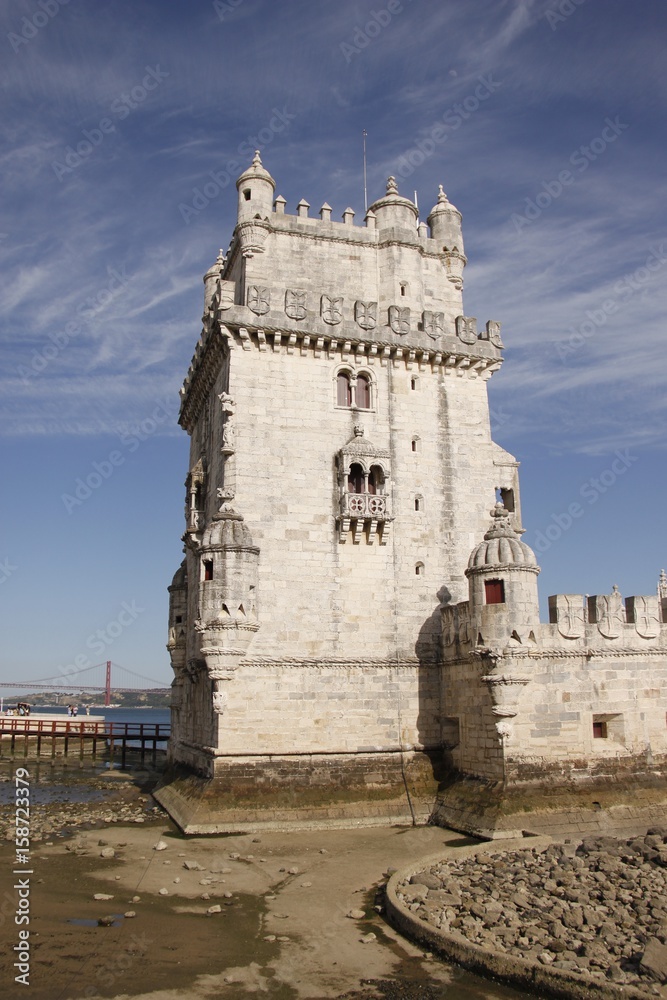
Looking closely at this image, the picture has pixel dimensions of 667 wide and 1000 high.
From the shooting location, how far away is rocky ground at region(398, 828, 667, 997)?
→ 1179 cm

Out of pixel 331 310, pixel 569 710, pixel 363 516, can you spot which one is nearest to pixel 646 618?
pixel 569 710

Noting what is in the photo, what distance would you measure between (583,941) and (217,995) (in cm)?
591

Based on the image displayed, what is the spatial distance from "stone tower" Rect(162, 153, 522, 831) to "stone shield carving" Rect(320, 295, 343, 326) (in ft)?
0.15

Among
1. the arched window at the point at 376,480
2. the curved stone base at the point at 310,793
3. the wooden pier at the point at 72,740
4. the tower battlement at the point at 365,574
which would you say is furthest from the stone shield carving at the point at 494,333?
the wooden pier at the point at 72,740

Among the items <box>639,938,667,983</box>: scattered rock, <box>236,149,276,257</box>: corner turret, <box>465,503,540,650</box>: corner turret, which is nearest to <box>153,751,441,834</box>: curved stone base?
<box>465,503,540,650</box>: corner turret

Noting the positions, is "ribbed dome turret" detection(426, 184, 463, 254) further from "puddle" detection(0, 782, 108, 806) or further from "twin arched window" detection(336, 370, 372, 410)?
"puddle" detection(0, 782, 108, 806)

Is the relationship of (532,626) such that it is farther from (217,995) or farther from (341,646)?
(217,995)

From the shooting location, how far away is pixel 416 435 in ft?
88.8

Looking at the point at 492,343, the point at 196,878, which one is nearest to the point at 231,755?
the point at 196,878

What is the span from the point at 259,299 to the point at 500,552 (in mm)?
11681

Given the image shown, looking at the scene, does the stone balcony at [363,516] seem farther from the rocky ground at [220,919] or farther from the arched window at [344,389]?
the rocky ground at [220,919]

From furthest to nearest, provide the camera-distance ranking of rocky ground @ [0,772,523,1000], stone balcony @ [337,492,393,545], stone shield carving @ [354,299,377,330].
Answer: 1. stone shield carving @ [354,299,377,330]
2. stone balcony @ [337,492,393,545]
3. rocky ground @ [0,772,523,1000]

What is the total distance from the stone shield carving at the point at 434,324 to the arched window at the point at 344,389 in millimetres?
3473

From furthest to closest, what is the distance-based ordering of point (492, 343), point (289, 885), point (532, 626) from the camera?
point (492, 343)
point (532, 626)
point (289, 885)
